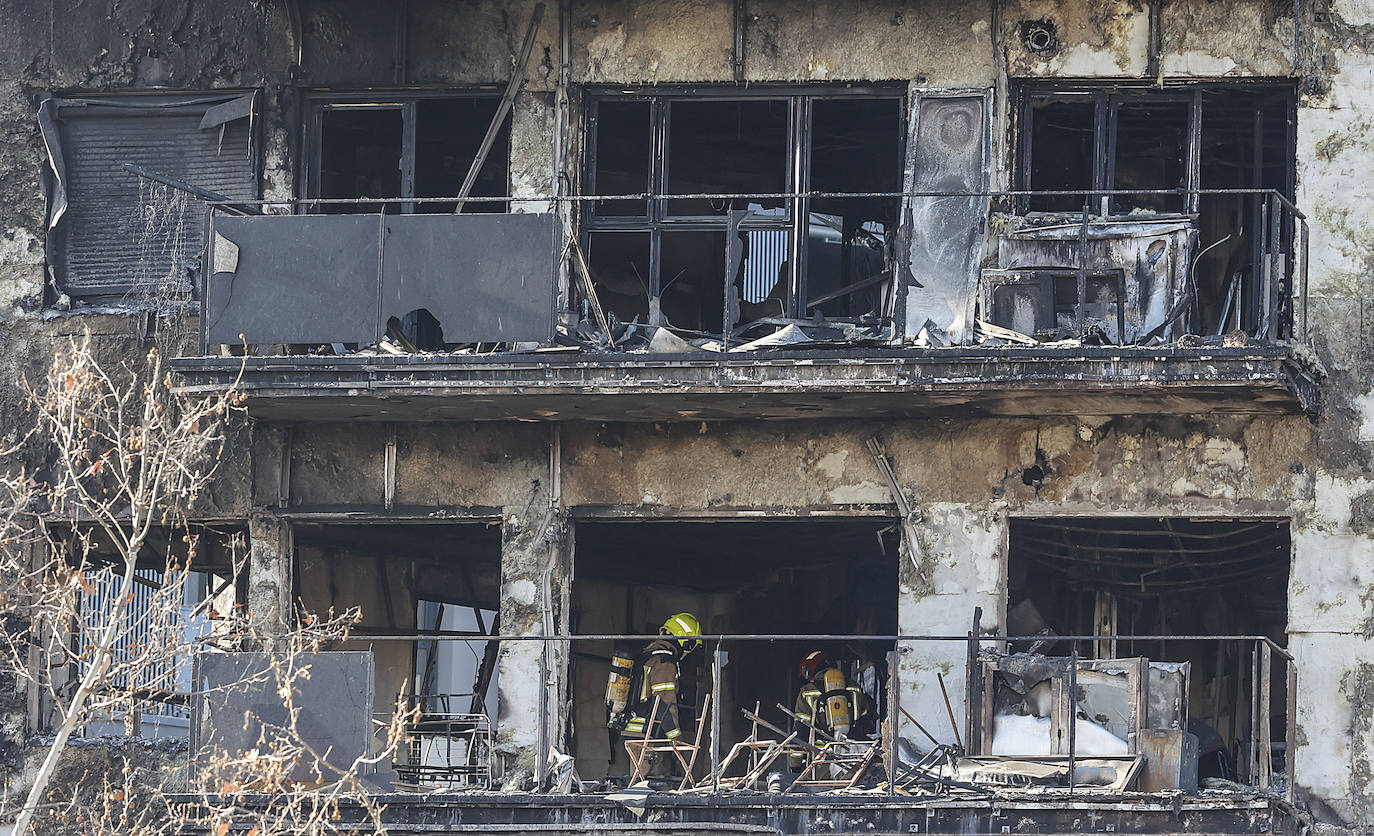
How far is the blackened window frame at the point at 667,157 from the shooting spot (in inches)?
701

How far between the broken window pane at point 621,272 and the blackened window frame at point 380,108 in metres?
1.03

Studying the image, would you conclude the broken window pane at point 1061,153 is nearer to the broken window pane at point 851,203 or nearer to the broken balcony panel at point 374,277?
the broken window pane at point 851,203

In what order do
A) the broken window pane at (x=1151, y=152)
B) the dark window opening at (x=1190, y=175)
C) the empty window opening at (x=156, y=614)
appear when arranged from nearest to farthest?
the empty window opening at (x=156, y=614), the dark window opening at (x=1190, y=175), the broken window pane at (x=1151, y=152)

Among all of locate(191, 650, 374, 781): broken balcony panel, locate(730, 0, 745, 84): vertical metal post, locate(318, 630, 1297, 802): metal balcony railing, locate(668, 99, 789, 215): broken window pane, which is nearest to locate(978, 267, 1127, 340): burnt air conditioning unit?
locate(668, 99, 789, 215): broken window pane

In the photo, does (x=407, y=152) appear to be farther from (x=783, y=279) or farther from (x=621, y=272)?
(x=783, y=279)

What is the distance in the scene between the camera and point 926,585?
17125 mm

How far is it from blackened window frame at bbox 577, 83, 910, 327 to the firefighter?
3102 mm

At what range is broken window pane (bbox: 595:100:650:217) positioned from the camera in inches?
731

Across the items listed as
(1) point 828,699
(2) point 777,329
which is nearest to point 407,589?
(1) point 828,699

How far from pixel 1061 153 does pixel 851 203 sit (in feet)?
5.93

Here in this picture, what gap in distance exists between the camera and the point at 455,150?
1928cm

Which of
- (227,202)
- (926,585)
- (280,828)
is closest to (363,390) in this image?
(227,202)

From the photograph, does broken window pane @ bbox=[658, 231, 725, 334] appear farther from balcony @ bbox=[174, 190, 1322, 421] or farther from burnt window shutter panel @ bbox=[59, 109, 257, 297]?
burnt window shutter panel @ bbox=[59, 109, 257, 297]

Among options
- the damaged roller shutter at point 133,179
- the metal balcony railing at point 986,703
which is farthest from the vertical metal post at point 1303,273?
the damaged roller shutter at point 133,179
